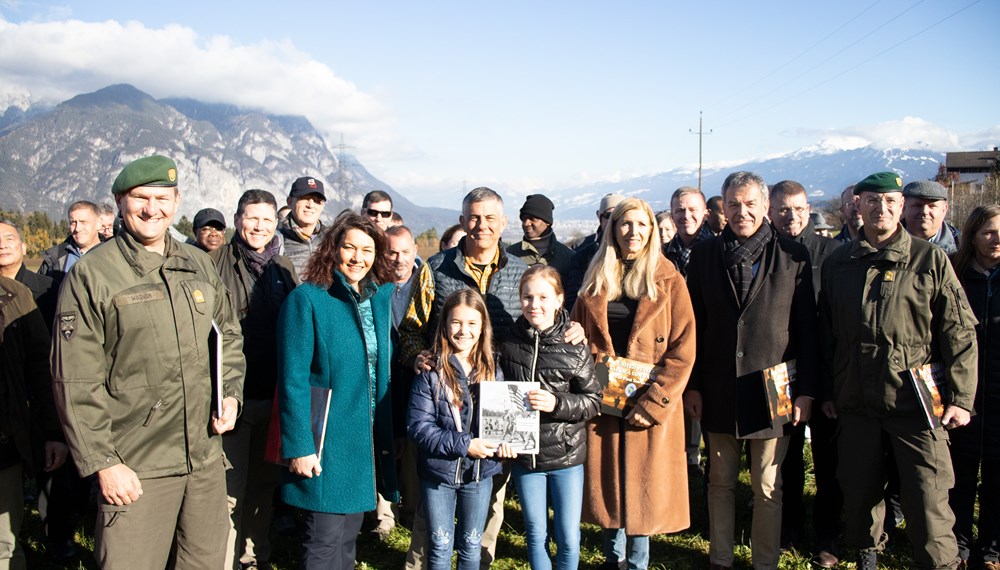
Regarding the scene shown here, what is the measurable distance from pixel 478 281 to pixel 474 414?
93 centimetres

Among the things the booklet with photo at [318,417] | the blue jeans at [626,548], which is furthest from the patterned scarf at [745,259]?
the booklet with photo at [318,417]

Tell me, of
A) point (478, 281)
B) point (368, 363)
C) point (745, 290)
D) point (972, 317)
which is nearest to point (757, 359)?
point (745, 290)

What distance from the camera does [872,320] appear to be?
4266 mm

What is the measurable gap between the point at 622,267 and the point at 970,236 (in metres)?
2.56

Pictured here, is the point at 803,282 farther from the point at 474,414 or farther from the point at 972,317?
the point at 474,414

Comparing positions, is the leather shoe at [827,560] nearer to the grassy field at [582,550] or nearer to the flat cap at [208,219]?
the grassy field at [582,550]

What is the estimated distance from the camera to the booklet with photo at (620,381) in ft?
13.9

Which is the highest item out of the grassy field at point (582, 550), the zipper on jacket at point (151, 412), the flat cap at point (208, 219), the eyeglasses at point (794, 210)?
the eyeglasses at point (794, 210)

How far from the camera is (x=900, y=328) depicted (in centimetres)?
424

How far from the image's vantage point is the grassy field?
497 centimetres

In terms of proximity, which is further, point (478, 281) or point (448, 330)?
point (478, 281)

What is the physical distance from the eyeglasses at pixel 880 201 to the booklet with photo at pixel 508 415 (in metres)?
2.59

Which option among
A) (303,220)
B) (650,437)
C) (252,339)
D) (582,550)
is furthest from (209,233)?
(582,550)

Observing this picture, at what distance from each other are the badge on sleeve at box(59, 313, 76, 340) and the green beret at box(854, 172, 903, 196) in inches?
182
